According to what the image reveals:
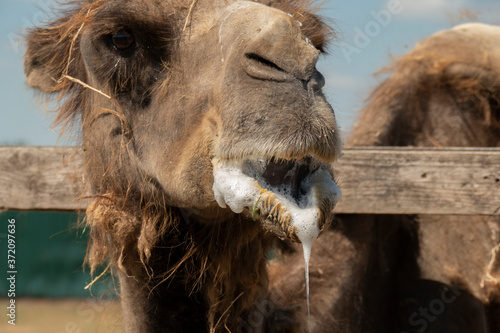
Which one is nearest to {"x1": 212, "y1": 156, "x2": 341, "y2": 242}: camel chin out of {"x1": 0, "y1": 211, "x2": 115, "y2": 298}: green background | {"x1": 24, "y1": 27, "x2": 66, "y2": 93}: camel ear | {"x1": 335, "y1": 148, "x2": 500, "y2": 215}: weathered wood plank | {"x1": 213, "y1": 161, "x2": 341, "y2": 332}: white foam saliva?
{"x1": 213, "y1": 161, "x2": 341, "y2": 332}: white foam saliva

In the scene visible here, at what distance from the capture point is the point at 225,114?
6.97 ft

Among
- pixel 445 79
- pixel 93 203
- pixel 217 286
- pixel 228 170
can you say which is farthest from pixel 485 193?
pixel 93 203

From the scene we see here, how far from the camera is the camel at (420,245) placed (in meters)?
3.58

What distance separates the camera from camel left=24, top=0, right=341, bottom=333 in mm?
2043

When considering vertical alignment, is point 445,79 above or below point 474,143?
above

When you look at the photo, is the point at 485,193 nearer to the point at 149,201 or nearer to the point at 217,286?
the point at 217,286

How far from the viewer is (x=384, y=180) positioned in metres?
3.31

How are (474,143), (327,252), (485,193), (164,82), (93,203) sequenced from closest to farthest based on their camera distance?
1. (164,82)
2. (93,203)
3. (485,193)
4. (327,252)
5. (474,143)

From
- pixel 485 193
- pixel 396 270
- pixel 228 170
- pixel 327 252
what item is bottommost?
pixel 396 270

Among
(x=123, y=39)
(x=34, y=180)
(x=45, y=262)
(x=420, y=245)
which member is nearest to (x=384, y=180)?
(x=420, y=245)

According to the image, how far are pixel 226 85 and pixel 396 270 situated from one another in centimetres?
221

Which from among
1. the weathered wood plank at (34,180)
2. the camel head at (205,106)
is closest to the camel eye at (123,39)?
the camel head at (205,106)

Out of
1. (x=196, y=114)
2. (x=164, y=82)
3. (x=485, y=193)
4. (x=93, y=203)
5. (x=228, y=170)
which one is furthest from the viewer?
(x=485, y=193)

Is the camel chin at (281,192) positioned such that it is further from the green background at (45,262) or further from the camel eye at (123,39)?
the green background at (45,262)
